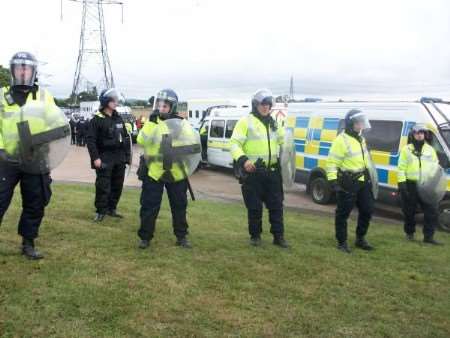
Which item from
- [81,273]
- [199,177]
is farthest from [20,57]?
[199,177]

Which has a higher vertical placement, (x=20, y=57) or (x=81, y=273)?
(x=20, y=57)

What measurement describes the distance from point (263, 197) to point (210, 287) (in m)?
1.78

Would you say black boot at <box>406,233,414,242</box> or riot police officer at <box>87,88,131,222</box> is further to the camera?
black boot at <box>406,233,414,242</box>

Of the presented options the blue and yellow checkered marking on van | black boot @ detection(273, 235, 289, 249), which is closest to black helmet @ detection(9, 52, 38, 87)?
black boot @ detection(273, 235, 289, 249)

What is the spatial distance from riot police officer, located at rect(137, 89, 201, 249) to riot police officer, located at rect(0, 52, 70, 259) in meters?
1.01

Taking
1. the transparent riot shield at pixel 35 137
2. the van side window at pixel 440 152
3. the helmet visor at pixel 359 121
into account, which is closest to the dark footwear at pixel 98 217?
the transparent riot shield at pixel 35 137

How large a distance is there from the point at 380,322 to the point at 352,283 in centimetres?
86

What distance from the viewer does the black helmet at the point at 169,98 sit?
5.65 meters

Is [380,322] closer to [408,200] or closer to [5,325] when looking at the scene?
[5,325]

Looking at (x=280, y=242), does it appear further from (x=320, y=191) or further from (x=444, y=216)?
(x=320, y=191)

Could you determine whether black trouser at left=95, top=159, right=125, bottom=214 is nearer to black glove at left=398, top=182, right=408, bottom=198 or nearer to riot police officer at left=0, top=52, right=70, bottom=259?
riot police officer at left=0, top=52, right=70, bottom=259

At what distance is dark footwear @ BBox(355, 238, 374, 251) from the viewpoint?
6560 millimetres

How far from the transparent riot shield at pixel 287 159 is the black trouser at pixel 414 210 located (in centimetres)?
195

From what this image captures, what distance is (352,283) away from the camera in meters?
5.01
